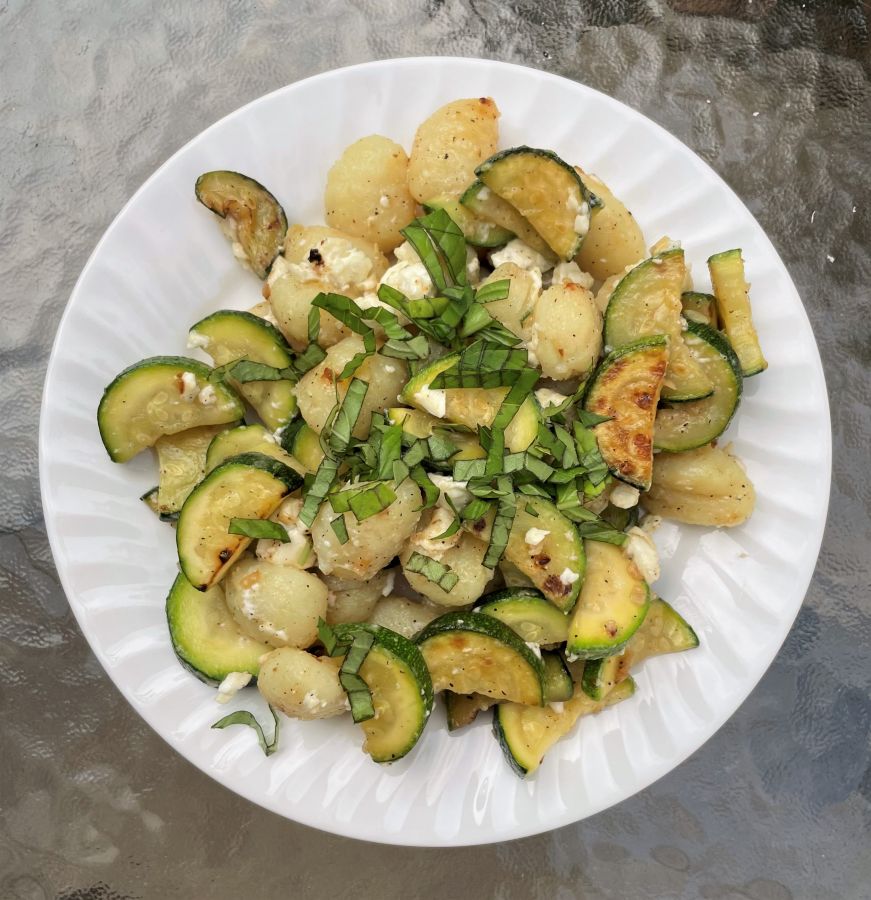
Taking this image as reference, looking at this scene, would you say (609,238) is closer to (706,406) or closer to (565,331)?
(565,331)

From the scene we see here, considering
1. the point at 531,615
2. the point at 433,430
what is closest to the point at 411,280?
the point at 433,430

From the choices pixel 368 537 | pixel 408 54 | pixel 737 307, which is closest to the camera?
pixel 368 537

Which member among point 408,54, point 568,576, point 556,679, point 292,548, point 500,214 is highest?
point 408,54

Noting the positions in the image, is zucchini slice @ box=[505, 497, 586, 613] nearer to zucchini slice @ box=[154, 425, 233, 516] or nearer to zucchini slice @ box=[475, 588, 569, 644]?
zucchini slice @ box=[475, 588, 569, 644]

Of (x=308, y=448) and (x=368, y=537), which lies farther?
(x=308, y=448)

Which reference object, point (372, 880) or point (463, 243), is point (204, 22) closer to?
point (463, 243)

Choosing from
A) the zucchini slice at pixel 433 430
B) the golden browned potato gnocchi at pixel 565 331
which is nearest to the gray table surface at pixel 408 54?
the golden browned potato gnocchi at pixel 565 331

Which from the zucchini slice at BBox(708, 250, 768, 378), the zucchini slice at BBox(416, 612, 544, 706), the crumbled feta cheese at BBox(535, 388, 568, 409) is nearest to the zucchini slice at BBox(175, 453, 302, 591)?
the zucchini slice at BBox(416, 612, 544, 706)
